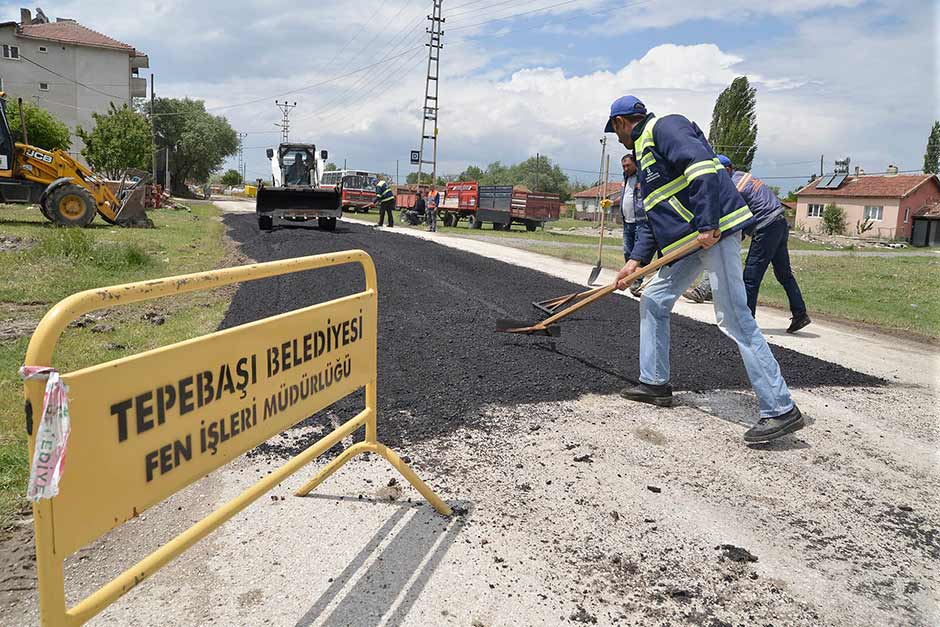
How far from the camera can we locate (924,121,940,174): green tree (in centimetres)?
6975

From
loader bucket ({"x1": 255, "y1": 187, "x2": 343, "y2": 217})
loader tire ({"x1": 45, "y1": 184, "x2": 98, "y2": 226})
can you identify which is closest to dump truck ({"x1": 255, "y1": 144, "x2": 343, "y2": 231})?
loader bucket ({"x1": 255, "y1": 187, "x2": 343, "y2": 217})

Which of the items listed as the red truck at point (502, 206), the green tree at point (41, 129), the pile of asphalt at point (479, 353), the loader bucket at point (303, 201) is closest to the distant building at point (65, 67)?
the green tree at point (41, 129)

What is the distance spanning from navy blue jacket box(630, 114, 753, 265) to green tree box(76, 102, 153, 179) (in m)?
49.2

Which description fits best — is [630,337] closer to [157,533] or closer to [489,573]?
[489,573]

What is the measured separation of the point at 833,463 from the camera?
3711 mm

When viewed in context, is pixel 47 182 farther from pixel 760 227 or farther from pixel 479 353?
pixel 760 227

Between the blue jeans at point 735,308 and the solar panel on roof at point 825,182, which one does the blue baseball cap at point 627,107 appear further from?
the solar panel on roof at point 825,182

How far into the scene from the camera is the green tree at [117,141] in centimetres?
4581

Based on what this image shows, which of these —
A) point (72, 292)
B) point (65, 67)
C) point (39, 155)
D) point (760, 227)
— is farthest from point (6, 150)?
point (65, 67)

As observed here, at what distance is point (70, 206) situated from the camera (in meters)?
17.2

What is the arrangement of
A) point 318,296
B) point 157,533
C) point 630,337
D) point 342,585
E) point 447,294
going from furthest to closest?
point 447,294 → point 318,296 → point 630,337 → point 157,533 → point 342,585

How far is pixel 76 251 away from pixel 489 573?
1066cm

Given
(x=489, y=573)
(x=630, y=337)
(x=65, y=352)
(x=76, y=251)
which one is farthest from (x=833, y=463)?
(x=76, y=251)

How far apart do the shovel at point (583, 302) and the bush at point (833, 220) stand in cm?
5392
